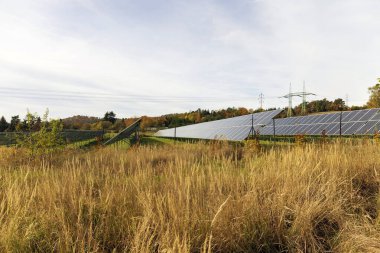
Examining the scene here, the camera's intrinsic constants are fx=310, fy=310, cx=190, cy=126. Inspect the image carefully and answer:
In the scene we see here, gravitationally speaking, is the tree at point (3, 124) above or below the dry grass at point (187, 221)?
above

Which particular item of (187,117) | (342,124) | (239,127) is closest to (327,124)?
(342,124)

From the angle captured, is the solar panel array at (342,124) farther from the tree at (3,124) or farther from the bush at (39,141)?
the tree at (3,124)

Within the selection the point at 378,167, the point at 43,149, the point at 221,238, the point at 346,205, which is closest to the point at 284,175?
the point at 346,205

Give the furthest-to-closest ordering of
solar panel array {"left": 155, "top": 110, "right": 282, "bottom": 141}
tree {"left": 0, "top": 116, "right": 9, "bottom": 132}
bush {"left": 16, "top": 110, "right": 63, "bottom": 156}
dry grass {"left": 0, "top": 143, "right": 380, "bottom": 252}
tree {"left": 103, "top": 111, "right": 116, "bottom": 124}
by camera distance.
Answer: tree {"left": 103, "top": 111, "right": 116, "bottom": 124} → tree {"left": 0, "top": 116, "right": 9, "bottom": 132} → solar panel array {"left": 155, "top": 110, "right": 282, "bottom": 141} → bush {"left": 16, "top": 110, "right": 63, "bottom": 156} → dry grass {"left": 0, "top": 143, "right": 380, "bottom": 252}

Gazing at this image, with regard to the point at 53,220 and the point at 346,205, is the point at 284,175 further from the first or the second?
the point at 53,220

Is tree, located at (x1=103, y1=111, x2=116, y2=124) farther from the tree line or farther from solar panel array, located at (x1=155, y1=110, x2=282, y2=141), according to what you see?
solar panel array, located at (x1=155, y1=110, x2=282, y2=141)

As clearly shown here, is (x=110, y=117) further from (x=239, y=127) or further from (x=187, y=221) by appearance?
(x=187, y=221)

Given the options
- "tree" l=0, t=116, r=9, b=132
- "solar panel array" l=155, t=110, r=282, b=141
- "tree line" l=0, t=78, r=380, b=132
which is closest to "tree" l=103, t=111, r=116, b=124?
"tree line" l=0, t=78, r=380, b=132

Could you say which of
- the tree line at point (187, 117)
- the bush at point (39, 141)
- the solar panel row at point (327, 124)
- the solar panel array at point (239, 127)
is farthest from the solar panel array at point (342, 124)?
the tree line at point (187, 117)

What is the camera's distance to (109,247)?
9.66 ft

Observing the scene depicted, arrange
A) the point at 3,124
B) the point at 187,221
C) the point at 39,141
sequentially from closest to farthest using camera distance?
1. the point at 187,221
2. the point at 39,141
3. the point at 3,124

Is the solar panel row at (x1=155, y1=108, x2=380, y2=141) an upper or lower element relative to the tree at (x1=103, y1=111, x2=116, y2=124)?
lower

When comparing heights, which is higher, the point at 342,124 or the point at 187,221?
the point at 342,124

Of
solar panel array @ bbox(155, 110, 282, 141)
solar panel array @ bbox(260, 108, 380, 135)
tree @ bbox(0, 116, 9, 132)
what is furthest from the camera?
tree @ bbox(0, 116, 9, 132)
